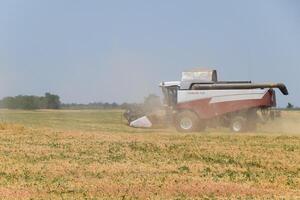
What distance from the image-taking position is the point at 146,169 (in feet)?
54.7

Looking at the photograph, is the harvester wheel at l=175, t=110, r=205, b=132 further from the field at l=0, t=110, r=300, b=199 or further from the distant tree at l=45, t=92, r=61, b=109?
the distant tree at l=45, t=92, r=61, b=109

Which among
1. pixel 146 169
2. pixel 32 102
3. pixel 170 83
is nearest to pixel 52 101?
pixel 32 102

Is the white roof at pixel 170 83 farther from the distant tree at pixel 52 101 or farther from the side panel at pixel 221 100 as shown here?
the distant tree at pixel 52 101

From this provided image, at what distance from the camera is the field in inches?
517

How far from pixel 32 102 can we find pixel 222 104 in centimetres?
7435

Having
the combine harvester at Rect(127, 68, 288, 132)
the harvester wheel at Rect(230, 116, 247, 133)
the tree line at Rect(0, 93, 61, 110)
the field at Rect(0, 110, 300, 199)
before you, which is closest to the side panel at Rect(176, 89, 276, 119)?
the combine harvester at Rect(127, 68, 288, 132)

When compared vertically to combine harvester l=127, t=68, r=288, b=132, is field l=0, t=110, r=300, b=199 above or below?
below

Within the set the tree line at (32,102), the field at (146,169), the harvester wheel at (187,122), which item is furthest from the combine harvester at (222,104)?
the tree line at (32,102)

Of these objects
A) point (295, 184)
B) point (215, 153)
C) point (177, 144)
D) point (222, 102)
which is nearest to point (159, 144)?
point (177, 144)

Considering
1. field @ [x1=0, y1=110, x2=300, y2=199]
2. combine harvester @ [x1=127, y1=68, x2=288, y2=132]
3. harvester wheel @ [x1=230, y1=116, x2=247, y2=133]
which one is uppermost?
combine harvester @ [x1=127, y1=68, x2=288, y2=132]

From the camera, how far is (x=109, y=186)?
45.1 ft

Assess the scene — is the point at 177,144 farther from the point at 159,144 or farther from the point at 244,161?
the point at 244,161

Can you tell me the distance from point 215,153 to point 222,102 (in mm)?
15017

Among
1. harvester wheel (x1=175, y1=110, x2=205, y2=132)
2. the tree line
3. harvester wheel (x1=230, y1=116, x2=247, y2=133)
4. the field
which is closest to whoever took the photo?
the field
